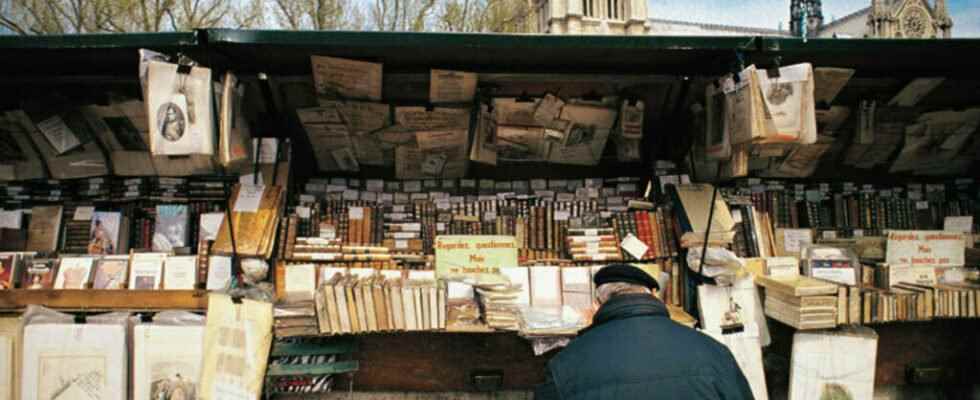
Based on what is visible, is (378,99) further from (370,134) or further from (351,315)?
(351,315)

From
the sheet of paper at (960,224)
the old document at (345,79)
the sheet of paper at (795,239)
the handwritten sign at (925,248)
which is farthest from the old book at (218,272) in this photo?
the sheet of paper at (960,224)

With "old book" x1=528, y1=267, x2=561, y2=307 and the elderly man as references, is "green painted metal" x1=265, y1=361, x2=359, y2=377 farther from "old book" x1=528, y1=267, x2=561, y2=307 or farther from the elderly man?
the elderly man

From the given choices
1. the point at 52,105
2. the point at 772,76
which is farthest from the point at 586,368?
the point at 52,105

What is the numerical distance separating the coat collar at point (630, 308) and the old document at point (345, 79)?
7.49 feet

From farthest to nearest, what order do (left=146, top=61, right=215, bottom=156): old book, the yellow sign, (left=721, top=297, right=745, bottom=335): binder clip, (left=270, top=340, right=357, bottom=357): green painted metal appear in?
the yellow sign < (left=721, top=297, right=745, bottom=335): binder clip < (left=270, top=340, right=357, bottom=357): green painted metal < (left=146, top=61, right=215, bottom=156): old book

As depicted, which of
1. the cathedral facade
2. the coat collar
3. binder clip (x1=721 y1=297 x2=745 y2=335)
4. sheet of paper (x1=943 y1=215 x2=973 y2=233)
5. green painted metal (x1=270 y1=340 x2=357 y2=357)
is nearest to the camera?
the coat collar

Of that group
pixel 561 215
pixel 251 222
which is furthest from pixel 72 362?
pixel 561 215

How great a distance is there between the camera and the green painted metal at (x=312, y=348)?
133 inches

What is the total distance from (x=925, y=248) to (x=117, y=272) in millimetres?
5799

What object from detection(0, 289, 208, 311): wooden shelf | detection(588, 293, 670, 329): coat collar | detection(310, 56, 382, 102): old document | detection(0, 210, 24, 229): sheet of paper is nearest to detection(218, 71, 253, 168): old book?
detection(310, 56, 382, 102): old document

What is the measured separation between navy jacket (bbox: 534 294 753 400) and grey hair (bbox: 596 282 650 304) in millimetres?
151

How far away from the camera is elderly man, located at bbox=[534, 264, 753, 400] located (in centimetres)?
173

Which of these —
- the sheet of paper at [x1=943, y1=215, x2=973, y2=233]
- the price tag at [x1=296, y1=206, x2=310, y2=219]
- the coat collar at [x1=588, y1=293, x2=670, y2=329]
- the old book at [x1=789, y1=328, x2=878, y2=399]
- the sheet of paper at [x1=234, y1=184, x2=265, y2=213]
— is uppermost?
the sheet of paper at [x1=234, y1=184, x2=265, y2=213]

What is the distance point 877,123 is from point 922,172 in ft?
2.38
